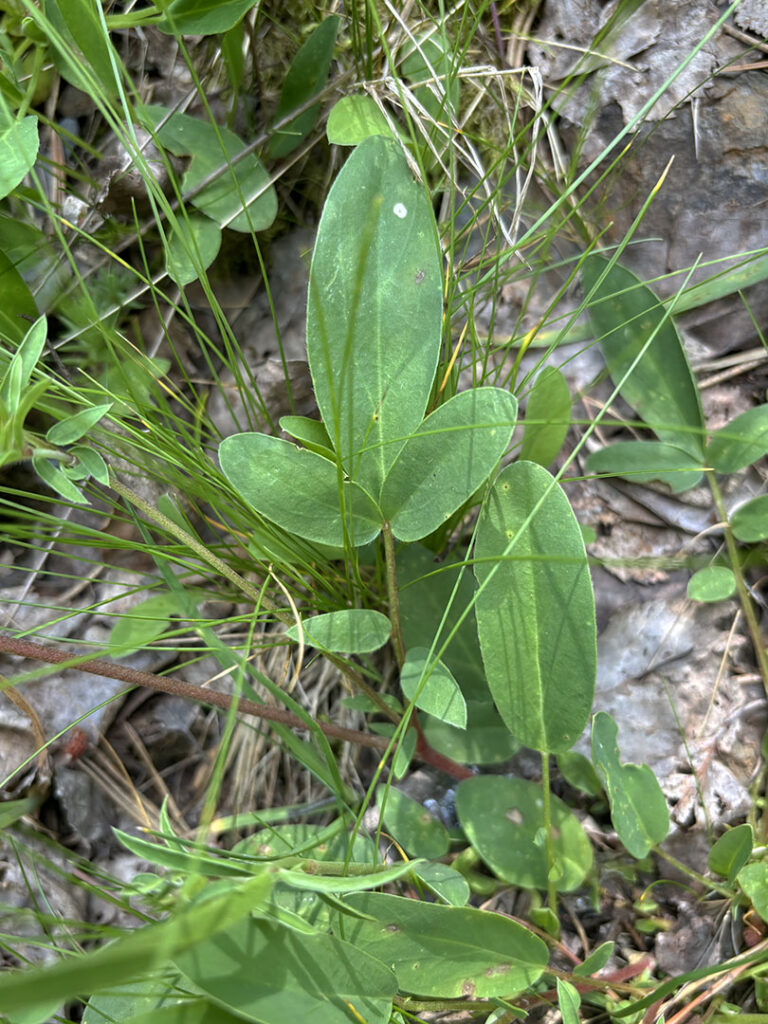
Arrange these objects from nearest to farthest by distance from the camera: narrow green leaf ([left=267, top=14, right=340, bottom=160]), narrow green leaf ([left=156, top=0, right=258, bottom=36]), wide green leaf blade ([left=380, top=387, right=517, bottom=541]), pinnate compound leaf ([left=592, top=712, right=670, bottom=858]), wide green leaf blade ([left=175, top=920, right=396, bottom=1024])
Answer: wide green leaf blade ([left=175, top=920, right=396, bottom=1024]), wide green leaf blade ([left=380, top=387, right=517, bottom=541]), pinnate compound leaf ([left=592, top=712, right=670, bottom=858]), narrow green leaf ([left=156, top=0, right=258, bottom=36]), narrow green leaf ([left=267, top=14, right=340, bottom=160])

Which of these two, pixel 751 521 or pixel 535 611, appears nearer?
pixel 535 611

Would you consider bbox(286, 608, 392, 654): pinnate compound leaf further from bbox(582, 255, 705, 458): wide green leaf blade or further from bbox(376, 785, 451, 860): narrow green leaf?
bbox(582, 255, 705, 458): wide green leaf blade

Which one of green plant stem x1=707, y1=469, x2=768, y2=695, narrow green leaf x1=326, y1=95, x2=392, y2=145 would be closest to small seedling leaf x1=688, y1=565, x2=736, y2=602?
green plant stem x1=707, y1=469, x2=768, y2=695

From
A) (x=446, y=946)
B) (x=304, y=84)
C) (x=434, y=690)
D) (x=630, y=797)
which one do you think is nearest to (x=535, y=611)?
(x=434, y=690)

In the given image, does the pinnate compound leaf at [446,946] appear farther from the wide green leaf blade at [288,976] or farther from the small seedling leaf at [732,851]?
the small seedling leaf at [732,851]

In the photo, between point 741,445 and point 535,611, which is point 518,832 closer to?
point 535,611

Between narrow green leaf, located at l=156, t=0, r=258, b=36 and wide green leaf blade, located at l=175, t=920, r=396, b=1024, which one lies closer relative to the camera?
wide green leaf blade, located at l=175, t=920, r=396, b=1024
